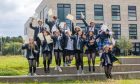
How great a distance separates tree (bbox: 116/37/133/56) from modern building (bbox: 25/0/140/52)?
206cm

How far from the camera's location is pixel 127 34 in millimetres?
69875

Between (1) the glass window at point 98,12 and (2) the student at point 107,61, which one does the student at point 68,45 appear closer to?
(2) the student at point 107,61

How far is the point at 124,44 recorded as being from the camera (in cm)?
6456

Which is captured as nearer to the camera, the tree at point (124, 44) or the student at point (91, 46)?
the student at point (91, 46)

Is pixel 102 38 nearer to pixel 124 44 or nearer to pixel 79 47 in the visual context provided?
pixel 79 47

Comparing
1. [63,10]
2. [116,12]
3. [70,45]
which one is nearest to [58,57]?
[70,45]

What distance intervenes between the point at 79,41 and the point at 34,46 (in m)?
2.02

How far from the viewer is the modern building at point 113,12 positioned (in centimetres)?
6669

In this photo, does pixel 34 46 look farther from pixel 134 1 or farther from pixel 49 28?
pixel 134 1

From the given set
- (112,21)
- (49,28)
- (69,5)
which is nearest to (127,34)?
(112,21)

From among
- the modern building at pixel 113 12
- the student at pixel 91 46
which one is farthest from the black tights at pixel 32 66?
the modern building at pixel 113 12

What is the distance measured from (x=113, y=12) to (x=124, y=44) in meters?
7.47

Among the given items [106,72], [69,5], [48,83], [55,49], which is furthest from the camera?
[69,5]

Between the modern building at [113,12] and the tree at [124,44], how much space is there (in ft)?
6.75
